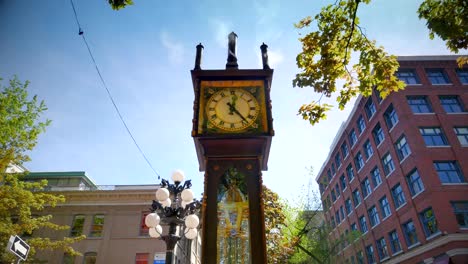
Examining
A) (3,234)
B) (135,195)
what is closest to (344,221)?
(135,195)

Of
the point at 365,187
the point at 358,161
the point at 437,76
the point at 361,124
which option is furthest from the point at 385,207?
the point at 437,76

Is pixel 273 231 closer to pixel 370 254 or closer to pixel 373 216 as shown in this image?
pixel 373 216

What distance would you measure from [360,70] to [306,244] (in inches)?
776

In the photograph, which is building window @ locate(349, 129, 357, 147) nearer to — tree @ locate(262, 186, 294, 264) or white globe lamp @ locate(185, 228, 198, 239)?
tree @ locate(262, 186, 294, 264)

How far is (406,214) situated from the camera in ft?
72.3

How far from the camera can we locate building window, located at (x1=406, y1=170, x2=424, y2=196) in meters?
20.7

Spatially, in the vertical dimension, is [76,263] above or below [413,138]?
below

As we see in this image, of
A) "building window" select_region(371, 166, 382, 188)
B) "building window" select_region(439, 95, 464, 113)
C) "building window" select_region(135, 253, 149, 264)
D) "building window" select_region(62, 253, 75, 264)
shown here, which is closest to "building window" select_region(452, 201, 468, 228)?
"building window" select_region(371, 166, 382, 188)

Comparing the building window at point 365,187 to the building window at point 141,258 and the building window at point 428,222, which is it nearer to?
the building window at point 428,222

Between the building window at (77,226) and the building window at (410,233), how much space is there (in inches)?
944

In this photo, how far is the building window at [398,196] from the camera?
22859 mm

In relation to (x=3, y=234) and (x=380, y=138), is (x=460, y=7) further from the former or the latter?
(x=380, y=138)

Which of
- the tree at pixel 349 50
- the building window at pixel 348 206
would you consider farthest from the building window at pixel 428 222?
the tree at pixel 349 50

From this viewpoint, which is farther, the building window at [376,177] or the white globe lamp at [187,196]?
the building window at [376,177]
